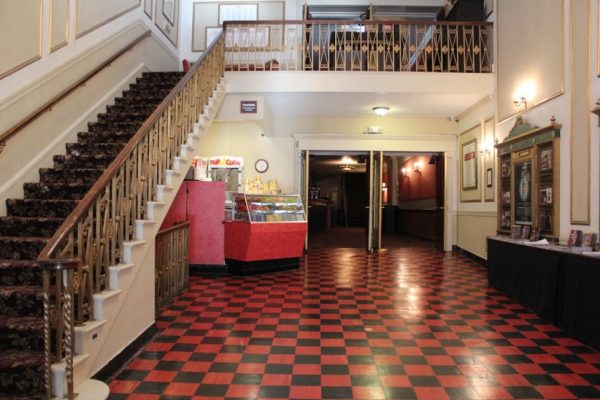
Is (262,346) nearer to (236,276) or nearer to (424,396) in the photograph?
(424,396)

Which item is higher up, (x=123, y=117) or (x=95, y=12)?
(x=95, y=12)

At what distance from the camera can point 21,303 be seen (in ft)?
9.18

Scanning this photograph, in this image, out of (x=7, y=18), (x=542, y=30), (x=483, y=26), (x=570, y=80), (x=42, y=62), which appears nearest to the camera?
(x=7, y=18)

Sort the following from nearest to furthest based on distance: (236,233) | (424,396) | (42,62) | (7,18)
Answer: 1. (424,396)
2. (7,18)
3. (42,62)
4. (236,233)

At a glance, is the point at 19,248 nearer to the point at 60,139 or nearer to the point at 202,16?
the point at 60,139

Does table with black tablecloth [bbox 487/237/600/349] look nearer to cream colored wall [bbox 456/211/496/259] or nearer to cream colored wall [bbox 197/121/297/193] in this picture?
cream colored wall [bbox 456/211/496/259]

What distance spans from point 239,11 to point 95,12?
4.53m

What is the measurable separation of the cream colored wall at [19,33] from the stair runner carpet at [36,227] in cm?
106

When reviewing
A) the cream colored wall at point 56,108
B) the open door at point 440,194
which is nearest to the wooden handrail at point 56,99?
the cream colored wall at point 56,108

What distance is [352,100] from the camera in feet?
26.3

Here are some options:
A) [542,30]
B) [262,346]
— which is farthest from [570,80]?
[262,346]

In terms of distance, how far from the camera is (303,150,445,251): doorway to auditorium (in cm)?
966

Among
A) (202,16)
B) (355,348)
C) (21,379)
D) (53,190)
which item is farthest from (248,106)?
(21,379)

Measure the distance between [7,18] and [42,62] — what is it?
0.58 meters
